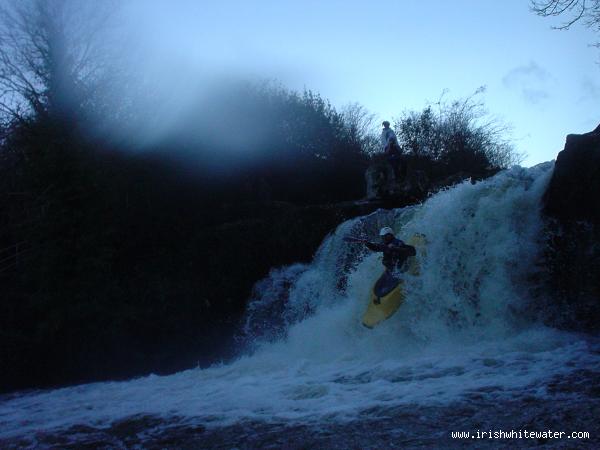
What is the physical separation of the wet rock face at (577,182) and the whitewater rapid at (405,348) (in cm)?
31

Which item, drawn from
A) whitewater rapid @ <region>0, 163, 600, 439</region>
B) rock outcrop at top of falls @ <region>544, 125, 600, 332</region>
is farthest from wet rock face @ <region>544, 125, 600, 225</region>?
whitewater rapid @ <region>0, 163, 600, 439</region>

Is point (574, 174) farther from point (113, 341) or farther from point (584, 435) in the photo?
point (113, 341)

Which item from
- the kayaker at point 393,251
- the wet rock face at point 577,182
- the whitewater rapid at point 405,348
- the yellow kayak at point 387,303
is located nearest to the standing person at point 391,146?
the whitewater rapid at point 405,348

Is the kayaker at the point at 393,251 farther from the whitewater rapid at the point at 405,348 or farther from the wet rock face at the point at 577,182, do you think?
the wet rock face at the point at 577,182

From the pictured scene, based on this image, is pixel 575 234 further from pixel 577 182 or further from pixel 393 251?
pixel 393 251

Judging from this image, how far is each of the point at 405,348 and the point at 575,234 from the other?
2752 mm

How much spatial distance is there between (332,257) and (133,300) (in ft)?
14.4

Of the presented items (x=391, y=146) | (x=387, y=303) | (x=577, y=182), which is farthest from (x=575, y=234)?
(x=391, y=146)

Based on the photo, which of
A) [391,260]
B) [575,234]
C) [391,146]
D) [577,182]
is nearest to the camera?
[575,234]

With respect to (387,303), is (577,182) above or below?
above

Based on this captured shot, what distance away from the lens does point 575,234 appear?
24.3 ft

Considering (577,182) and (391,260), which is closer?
(577,182)

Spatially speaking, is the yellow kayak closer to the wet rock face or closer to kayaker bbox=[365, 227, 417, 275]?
kayaker bbox=[365, 227, 417, 275]

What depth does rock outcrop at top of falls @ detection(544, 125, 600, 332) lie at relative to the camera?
7004mm
